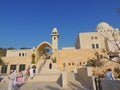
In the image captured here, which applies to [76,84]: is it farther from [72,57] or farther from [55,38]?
[55,38]

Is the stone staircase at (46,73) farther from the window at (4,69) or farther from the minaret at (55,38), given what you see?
the window at (4,69)

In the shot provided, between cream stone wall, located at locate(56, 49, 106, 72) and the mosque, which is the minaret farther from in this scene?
cream stone wall, located at locate(56, 49, 106, 72)

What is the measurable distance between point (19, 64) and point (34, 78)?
1407 cm

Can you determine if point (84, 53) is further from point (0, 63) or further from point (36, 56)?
point (0, 63)

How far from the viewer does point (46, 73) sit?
2233cm

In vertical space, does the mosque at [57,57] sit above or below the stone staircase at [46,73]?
above

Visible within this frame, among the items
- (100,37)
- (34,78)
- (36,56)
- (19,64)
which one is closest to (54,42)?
(36,56)

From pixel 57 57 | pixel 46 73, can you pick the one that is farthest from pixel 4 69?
pixel 46 73

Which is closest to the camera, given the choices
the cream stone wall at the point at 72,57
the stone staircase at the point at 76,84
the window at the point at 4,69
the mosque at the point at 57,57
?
the stone staircase at the point at 76,84

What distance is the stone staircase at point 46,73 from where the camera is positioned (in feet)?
55.5

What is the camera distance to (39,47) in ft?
105

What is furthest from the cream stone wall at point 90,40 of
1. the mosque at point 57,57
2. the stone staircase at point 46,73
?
the stone staircase at point 46,73

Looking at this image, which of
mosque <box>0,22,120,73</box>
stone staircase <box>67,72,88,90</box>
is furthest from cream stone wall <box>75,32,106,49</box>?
stone staircase <box>67,72,88,90</box>

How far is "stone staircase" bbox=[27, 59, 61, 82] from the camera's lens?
666 inches
